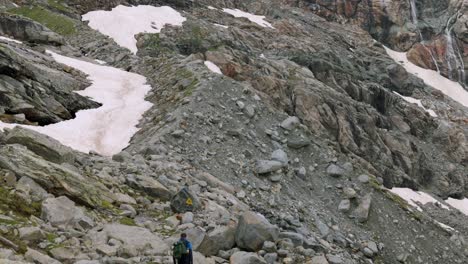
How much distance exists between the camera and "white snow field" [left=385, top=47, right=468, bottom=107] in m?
96.6

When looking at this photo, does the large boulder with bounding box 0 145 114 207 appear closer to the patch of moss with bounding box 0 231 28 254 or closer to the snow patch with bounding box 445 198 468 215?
the patch of moss with bounding box 0 231 28 254

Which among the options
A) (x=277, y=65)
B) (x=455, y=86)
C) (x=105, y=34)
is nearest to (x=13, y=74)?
(x=105, y=34)

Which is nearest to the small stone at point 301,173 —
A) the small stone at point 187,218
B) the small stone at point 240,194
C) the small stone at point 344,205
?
the small stone at point 344,205

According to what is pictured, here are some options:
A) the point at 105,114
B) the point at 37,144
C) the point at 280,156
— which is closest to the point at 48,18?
the point at 105,114

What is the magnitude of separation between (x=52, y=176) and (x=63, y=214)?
194 cm

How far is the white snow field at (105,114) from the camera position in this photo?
2228 centimetres

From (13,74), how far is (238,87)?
43.5 feet

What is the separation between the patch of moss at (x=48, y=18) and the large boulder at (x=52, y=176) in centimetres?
3569

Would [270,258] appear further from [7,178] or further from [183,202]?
[7,178]

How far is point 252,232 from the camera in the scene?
47.0 ft

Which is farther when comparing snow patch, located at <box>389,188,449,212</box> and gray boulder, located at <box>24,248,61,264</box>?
snow patch, located at <box>389,188,449,212</box>

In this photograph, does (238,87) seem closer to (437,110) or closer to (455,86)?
(437,110)

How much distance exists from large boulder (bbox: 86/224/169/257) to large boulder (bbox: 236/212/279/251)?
2588 mm

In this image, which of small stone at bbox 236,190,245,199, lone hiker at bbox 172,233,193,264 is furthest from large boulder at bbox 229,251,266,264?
small stone at bbox 236,190,245,199
